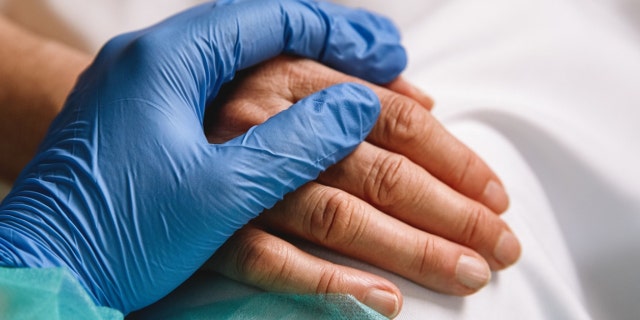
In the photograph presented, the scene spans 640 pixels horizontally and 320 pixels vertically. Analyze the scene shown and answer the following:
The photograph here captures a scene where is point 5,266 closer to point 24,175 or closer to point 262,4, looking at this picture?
point 24,175

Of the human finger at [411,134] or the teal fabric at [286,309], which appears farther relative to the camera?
the human finger at [411,134]

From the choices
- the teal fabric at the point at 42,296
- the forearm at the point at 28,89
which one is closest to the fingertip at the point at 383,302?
the teal fabric at the point at 42,296

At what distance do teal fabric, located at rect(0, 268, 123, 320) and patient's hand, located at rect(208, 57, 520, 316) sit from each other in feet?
0.63

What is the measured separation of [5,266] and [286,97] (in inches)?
16.4

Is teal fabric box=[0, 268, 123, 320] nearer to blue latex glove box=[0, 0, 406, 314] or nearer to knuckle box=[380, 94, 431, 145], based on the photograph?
blue latex glove box=[0, 0, 406, 314]

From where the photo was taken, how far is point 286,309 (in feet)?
2.36

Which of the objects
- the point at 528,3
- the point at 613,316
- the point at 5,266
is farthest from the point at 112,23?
the point at 613,316

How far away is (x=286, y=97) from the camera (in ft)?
2.97

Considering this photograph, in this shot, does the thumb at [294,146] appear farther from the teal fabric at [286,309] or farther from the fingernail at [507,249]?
the fingernail at [507,249]

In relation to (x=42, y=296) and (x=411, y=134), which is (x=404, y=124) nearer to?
(x=411, y=134)

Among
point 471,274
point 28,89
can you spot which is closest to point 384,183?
point 471,274

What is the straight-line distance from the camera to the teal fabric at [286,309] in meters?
0.69

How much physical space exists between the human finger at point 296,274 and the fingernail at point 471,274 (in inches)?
3.6

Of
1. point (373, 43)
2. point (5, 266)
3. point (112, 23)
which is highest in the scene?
point (373, 43)
